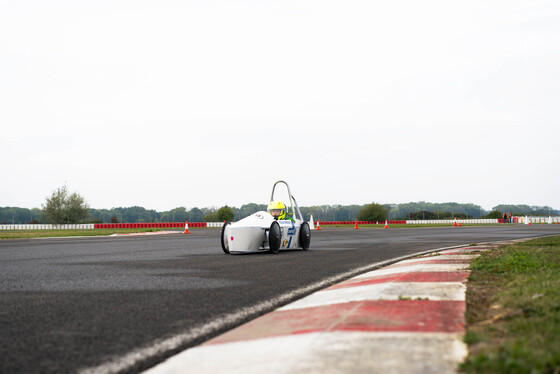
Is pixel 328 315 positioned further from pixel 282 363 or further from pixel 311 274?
pixel 311 274

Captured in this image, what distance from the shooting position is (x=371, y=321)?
4473 millimetres

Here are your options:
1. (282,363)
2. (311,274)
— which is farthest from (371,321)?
(311,274)

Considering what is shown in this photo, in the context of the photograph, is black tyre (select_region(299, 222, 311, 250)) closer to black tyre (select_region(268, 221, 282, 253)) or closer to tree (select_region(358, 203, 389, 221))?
black tyre (select_region(268, 221, 282, 253))

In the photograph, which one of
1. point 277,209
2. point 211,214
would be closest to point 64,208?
point 211,214

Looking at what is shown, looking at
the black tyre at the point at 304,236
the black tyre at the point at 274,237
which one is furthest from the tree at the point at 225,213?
the black tyre at the point at 274,237

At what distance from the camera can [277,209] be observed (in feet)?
50.4

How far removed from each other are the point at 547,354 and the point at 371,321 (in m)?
1.53

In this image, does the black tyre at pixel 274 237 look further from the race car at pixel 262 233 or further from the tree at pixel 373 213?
the tree at pixel 373 213

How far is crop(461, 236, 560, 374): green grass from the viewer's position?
3100mm

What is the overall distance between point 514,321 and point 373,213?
74558 mm

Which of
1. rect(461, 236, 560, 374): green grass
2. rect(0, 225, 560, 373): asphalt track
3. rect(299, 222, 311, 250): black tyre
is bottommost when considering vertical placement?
rect(0, 225, 560, 373): asphalt track

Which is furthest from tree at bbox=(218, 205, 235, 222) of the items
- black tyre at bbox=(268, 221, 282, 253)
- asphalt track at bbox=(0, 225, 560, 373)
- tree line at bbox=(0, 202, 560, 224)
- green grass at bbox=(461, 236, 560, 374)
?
green grass at bbox=(461, 236, 560, 374)

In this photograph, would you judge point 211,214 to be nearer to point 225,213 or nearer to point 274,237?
point 225,213

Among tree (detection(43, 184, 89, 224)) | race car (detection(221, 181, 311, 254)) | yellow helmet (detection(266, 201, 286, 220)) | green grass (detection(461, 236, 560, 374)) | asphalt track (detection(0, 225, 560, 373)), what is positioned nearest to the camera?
green grass (detection(461, 236, 560, 374))
